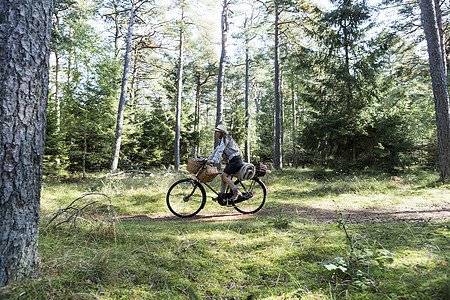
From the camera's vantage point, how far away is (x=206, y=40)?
16.6 m

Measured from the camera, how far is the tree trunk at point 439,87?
7336mm

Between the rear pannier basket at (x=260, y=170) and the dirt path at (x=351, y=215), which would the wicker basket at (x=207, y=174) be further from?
the rear pannier basket at (x=260, y=170)

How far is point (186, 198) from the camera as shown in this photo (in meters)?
5.13

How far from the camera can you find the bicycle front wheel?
5.04 meters

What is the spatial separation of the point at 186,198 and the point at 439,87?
8.98m

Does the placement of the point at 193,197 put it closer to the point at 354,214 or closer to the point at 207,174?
the point at 207,174

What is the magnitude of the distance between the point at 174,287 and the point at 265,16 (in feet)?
56.0

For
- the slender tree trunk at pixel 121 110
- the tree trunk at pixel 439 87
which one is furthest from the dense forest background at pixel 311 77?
the tree trunk at pixel 439 87

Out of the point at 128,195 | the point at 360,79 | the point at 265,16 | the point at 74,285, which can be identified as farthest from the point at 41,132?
the point at 265,16

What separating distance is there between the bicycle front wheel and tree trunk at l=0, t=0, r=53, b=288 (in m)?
→ 3.15

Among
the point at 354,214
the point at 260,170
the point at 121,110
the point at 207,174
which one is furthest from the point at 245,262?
the point at 121,110

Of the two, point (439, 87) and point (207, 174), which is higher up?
point (439, 87)

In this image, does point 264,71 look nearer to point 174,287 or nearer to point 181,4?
point 181,4

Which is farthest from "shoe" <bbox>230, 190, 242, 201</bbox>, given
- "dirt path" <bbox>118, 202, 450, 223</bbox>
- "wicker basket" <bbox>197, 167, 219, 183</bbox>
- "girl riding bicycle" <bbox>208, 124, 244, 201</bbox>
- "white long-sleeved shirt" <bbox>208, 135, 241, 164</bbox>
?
"white long-sleeved shirt" <bbox>208, 135, 241, 164</bbox>
